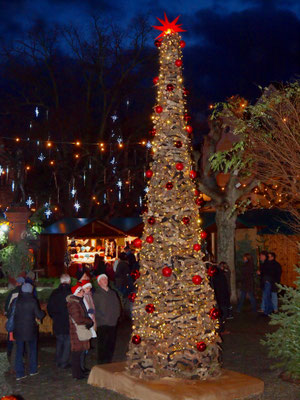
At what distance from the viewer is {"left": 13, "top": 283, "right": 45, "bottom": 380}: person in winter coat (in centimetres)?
985

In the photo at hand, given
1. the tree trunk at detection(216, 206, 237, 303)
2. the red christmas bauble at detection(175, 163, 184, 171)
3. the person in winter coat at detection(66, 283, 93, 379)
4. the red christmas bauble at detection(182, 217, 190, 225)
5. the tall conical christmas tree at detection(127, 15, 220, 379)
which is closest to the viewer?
the tall conical christmas tree at detection(127, 15, 220, 379)

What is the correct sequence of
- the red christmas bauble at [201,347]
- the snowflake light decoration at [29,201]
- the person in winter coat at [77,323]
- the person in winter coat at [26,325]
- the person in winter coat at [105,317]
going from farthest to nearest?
the snowflake light decoration at [29,201]
the person in winter coat at [105,317]
the person in winter coat at [26,325]
the person in winter coat at [77,323]
the red christmas bauble at [201,347]

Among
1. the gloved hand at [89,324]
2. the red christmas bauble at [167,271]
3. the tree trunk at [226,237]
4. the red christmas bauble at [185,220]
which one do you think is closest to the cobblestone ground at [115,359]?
the gloved hand at [89,324]

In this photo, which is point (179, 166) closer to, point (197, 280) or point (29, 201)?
point (197, 280)

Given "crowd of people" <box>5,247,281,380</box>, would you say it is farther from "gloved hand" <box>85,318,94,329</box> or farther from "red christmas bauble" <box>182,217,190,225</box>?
"red christmas bauble" <box>182,217,190,225</box>

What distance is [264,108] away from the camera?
52.3 feet

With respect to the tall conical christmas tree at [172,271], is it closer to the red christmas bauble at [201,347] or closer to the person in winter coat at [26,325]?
the red christmas bauble at [201,347]

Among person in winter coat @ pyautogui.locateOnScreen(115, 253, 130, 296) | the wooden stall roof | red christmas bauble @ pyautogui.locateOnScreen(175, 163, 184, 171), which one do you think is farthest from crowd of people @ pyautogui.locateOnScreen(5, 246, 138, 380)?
the wooden stall roof

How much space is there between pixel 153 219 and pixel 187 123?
5.43 ft

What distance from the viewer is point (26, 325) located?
9.92 m

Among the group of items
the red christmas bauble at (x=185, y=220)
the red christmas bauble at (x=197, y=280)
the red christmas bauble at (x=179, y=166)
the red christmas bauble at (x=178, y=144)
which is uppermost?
the red christmas bauble at (x=178, y=144)

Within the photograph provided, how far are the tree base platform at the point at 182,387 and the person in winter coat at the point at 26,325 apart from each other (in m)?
1.67

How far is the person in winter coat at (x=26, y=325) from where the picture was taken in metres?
9.85

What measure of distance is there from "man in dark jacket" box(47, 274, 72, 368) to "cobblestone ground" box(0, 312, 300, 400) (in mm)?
236
